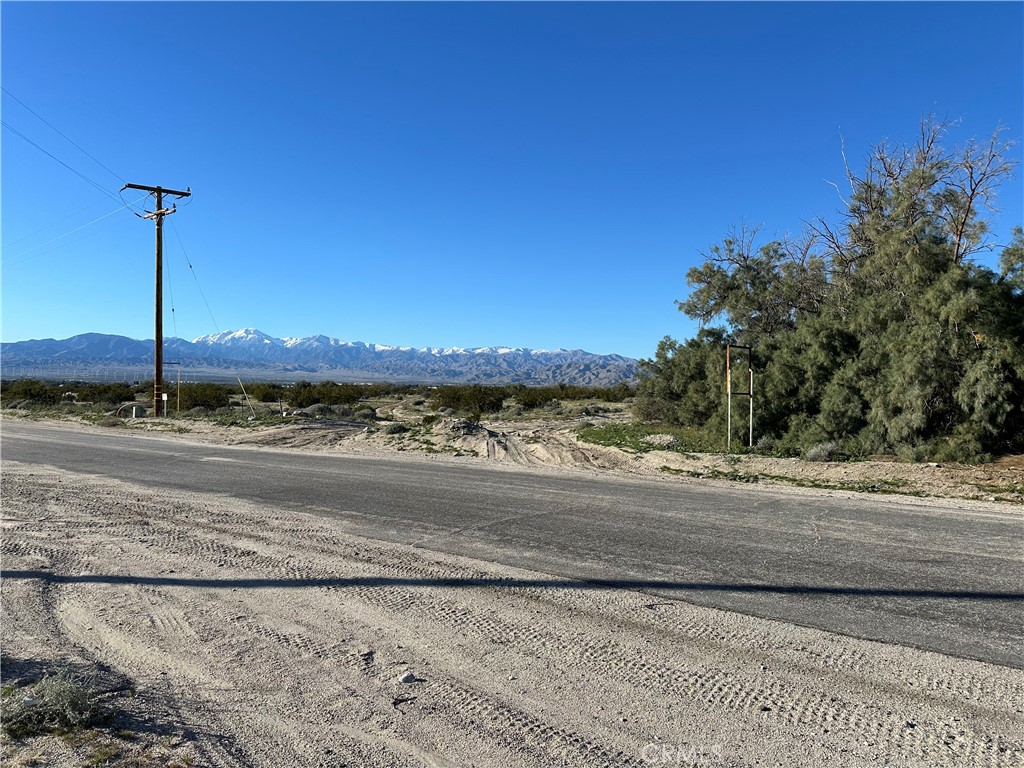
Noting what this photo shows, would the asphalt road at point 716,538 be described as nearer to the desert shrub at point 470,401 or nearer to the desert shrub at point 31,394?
the desert shrub at point 470,401

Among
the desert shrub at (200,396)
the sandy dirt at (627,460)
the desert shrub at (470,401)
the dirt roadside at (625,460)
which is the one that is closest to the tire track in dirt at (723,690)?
the dirt roadside at (625,460)

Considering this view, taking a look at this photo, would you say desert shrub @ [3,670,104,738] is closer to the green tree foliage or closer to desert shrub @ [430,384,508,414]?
the green tree foliage

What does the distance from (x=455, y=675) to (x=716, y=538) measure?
4.77 metres

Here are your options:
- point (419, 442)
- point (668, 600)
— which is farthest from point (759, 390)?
point (668, 600)

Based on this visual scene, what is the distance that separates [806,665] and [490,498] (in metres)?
7.13

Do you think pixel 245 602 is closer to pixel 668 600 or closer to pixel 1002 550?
pixel 668 600

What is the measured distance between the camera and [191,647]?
4660 mm

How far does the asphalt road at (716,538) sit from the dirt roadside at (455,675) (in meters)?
0.60

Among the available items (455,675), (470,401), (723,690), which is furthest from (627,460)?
(470,401)

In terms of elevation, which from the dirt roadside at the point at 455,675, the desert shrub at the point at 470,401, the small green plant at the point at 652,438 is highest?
the desert shrub at the point at 470,401

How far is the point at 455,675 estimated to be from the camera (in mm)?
4223

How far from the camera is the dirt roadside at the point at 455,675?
3375 millimetres

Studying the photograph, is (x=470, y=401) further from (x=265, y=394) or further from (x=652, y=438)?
(x=652, y=438)

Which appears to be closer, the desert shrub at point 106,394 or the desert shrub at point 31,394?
the desert shrub at point 31,394
